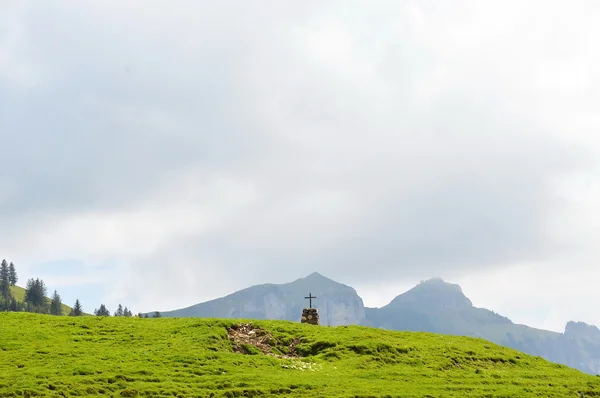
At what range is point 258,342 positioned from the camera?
53.5 metres

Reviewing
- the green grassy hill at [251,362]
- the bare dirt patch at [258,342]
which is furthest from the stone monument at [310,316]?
the bare dirt patch at [258,342]

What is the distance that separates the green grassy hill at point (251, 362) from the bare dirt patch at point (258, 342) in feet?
0.29

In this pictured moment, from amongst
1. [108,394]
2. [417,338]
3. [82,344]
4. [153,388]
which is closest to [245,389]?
[153,388]

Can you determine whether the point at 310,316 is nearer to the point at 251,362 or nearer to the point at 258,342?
the point at 258,342

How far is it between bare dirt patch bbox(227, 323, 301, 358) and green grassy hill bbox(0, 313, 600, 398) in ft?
0.29

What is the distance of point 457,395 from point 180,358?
65.1 feet

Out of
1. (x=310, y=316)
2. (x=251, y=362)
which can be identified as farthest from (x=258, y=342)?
(x=310, y=316)

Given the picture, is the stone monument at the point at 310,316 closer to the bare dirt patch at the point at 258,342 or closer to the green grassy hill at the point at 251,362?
the green grassy hill at the point at 251,362

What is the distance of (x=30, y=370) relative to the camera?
40.5 metres

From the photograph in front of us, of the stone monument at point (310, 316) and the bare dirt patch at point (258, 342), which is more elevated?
the stone monument at point (310, 316)

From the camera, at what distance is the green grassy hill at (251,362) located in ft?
131

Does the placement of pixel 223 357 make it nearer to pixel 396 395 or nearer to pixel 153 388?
pixel 153 388

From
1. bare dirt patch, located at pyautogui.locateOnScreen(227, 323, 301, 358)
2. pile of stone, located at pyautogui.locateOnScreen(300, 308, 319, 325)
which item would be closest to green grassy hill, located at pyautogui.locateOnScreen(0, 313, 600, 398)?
bare dirt patch, located at pyautogui.locateOnScreen(227, 323, 301, 358)

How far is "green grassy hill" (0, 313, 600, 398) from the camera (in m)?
39.8
